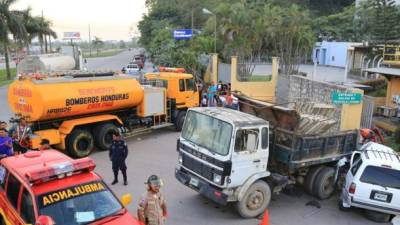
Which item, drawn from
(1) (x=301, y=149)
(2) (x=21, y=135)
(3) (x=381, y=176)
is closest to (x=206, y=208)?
(1) (x=301, y=149)

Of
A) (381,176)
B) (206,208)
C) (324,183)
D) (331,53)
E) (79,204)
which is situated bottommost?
(206,208)

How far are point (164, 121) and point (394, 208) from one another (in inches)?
365

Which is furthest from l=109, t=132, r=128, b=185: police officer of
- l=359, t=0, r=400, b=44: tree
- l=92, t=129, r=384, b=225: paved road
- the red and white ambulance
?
l=359, t=0, r=400, b=44: tree

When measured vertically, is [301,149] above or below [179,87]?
below

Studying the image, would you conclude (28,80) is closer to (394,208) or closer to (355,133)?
(355,133)

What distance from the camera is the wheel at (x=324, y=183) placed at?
8961 millimetres

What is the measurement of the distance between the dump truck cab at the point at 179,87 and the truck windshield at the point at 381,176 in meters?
8.76

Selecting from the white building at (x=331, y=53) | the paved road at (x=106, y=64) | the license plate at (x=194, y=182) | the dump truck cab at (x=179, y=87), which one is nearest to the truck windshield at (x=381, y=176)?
the license plate at (x=194, y=182)

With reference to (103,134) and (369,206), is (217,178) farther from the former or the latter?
(103,134)

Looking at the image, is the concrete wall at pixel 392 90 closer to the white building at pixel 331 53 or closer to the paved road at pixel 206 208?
the paved road at pixel 206 208

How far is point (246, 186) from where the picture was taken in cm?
777

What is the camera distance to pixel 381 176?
8.07 metres

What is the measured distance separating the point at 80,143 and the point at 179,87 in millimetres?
4821

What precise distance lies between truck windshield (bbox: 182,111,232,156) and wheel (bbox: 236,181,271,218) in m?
1.10
